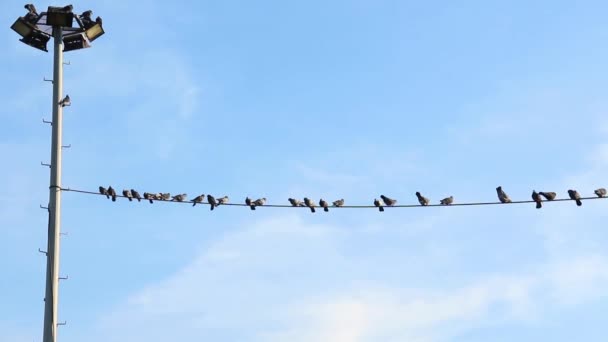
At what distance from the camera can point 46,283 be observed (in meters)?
17.1

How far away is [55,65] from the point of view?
18.8 metres

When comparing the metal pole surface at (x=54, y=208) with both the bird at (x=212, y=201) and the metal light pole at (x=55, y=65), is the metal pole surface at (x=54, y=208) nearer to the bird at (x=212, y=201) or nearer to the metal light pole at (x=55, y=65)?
the metal light pole at (x=55, y=65)

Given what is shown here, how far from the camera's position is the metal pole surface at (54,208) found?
16.8 metres

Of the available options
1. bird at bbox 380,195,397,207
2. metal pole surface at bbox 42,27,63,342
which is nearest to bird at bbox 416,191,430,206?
bird at bbox 380,195,397,207

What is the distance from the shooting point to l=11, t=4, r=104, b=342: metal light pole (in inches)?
672

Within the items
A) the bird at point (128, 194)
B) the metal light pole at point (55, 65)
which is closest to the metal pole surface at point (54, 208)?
the metal light pole at point (55, 65)

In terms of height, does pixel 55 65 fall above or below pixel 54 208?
above

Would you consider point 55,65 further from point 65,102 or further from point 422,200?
point 422,200

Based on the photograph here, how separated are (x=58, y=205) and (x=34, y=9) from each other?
176 inches

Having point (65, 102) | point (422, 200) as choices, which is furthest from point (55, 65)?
point (422, 200)

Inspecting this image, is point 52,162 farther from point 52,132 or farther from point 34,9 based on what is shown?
point 34,9

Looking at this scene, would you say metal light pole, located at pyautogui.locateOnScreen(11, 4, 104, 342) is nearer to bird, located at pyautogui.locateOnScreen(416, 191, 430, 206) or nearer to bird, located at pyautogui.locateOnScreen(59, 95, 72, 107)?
bird, located at pyautogui.locateOnScreen(59, 95, 72, 107)

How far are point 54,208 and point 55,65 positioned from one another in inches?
116

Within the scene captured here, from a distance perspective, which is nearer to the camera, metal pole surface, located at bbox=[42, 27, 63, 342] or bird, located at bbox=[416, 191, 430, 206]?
metal pole surface, located at bbox=[42, 27, 63, 342]
